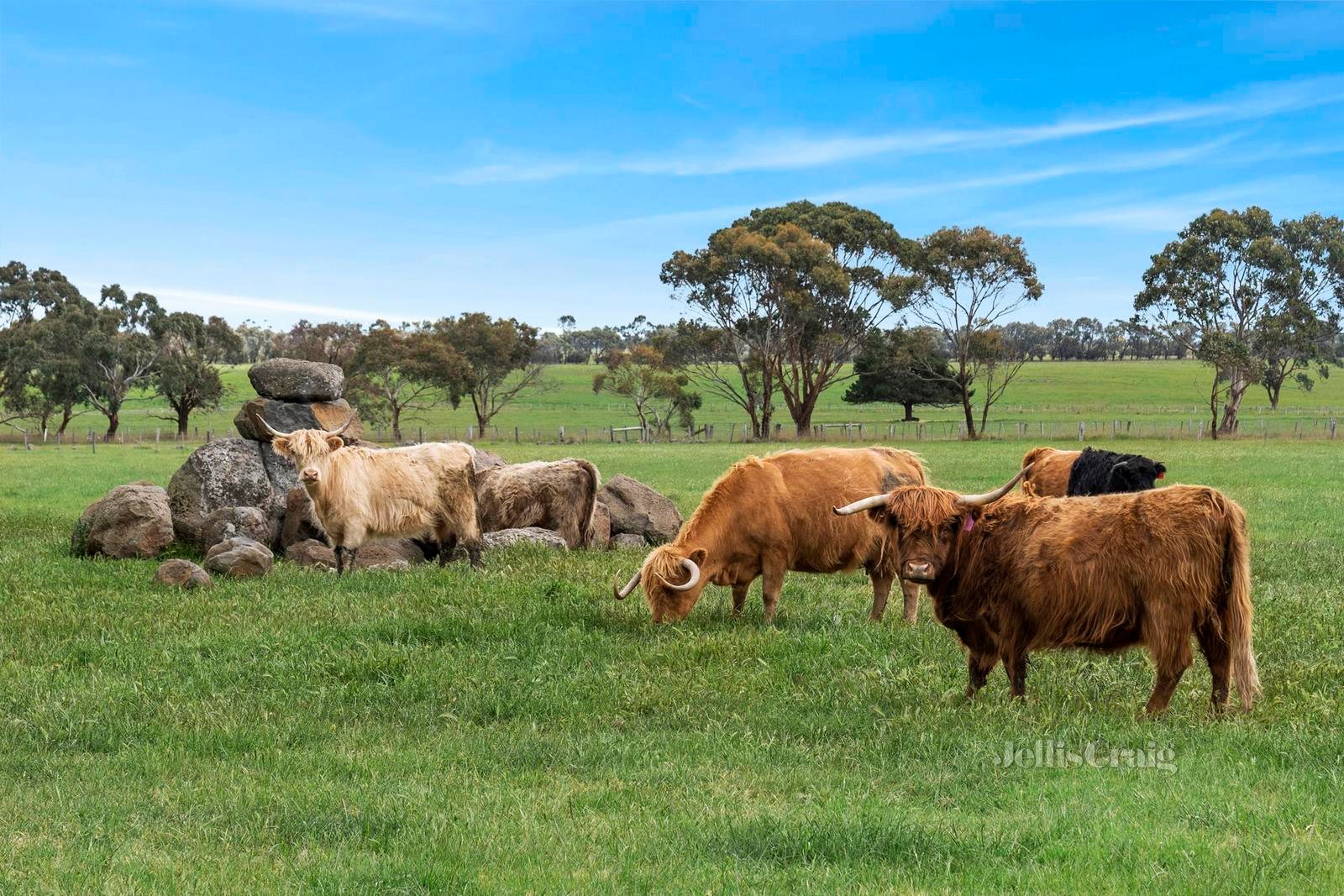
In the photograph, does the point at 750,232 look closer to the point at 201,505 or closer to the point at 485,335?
the point at 485,335

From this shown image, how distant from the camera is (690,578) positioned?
12422 millimetres

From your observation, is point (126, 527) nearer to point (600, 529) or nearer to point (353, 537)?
point (353, 537)

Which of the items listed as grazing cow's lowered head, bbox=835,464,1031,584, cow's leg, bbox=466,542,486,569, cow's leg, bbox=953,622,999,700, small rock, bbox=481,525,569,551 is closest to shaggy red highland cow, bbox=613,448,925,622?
cow's leg, bbox=953,622,999,700

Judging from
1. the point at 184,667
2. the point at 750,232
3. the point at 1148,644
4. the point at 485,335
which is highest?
the point at 750,232

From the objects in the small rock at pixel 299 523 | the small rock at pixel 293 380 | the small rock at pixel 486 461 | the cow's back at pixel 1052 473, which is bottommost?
the small rock at pixel 299 523

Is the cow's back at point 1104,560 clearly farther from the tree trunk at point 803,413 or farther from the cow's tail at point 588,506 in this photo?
the tree trunk at point 803,413

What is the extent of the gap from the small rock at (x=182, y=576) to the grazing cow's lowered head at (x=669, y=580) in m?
5.90

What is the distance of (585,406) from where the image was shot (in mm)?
117625

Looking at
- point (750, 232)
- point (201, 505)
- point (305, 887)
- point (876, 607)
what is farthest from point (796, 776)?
point (750, 232)

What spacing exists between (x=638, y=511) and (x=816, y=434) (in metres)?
54.7

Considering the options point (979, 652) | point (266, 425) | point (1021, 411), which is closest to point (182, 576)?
point (266, 425)

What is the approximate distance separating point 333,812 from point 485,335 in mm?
77633

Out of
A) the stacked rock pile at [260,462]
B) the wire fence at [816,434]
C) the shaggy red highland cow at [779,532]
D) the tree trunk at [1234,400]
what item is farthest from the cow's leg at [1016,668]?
the tree trunk at [1234,400]

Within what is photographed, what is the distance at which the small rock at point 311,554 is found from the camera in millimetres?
17712
